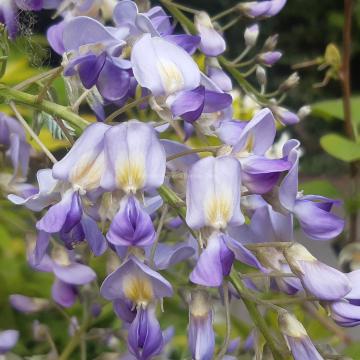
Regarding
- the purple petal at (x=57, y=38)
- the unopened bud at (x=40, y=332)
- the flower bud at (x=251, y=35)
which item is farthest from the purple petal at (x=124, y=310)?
the flower bud at (x=251, y=35)

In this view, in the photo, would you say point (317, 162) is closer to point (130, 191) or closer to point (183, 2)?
point (183, 2)

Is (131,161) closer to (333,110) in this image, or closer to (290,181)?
(290,181)

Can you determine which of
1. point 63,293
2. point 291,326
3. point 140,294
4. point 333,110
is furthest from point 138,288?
point 333,110

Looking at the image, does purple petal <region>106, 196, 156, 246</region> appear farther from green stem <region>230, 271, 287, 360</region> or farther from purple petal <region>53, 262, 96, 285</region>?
purple petal <region>53, 262, 96, 285</region>

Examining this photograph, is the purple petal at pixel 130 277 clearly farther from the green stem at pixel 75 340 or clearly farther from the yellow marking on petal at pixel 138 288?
the green stem at pixel 75 340

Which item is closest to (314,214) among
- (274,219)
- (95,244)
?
(274,219)

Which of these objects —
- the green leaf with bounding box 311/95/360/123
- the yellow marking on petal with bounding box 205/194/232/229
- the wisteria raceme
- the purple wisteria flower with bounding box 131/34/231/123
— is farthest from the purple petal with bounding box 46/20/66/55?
the green leaf with bounding box 311/95/360/123
